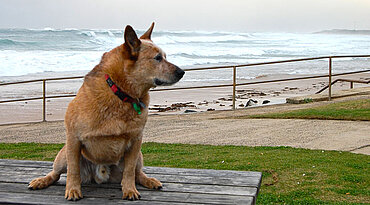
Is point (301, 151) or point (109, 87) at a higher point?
point (109, 87)

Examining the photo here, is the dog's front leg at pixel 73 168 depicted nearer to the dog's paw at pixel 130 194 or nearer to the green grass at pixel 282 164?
the dog's paw at pixel 130 194

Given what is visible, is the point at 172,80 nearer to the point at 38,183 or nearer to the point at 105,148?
the point at 105,148

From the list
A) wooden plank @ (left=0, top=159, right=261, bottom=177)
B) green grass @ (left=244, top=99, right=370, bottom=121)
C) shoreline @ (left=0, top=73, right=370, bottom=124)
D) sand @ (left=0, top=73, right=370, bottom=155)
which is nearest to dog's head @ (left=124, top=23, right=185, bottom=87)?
wooden plank @ (left=0, top=159, right=261, bottom=177)

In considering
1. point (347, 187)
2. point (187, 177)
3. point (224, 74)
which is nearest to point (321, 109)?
point (347, 187)

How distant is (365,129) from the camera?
919cm

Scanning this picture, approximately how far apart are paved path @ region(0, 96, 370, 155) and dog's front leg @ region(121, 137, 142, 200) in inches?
210

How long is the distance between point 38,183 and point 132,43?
4.05 feet

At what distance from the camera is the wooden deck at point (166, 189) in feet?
10.5

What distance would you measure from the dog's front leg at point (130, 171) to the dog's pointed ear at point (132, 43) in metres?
0.58

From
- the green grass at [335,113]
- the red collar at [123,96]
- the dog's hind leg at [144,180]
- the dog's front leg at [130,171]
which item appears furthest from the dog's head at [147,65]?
the green grass at [335,113]

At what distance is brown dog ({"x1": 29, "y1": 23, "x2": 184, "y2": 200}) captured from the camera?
123 inches

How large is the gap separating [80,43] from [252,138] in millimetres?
38442

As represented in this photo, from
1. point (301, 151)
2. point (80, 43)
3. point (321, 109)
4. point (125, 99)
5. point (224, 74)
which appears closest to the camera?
point (125, 99)

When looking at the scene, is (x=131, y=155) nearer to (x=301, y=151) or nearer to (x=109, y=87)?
(x=109, y=87)
